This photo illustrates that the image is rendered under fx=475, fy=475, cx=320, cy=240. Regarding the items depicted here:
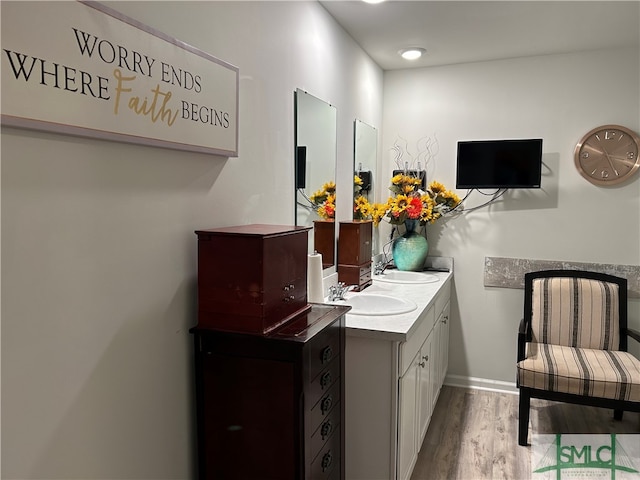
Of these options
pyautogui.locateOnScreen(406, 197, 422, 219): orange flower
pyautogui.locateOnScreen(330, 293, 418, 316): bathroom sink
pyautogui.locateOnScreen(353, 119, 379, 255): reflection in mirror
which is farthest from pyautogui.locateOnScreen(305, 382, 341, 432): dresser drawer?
pyautogui.locateOnScreen(406, 197, 422, 219): orange flower

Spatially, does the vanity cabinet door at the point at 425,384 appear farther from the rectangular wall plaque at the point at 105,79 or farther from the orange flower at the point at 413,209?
the rectangular wall plaque at the point at 105,79

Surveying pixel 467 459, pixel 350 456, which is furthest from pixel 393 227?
pixel 350 456

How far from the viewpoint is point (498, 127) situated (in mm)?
3465

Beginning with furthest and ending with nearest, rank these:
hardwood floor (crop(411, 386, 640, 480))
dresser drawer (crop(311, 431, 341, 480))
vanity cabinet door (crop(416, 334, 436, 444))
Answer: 1. hardwood floor (crop(411, 386, 640, 480))
2. vanity cabinet door (crop(416, 334, 436, 444))
3. dresser drawer (crop(311, 431, 341, 480))

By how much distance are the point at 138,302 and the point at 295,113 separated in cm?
122

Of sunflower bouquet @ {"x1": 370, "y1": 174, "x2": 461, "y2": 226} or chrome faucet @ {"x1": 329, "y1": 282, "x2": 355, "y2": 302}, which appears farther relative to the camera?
sunflower bouquet @ {"x1": 370, "y1": 174, "x2": 461, "y2": 226}

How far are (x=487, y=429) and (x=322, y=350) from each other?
6.39 ft

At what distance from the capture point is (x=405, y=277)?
3312 millimetres

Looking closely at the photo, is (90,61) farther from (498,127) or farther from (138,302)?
(498,127)

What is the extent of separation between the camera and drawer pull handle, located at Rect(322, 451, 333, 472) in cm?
160

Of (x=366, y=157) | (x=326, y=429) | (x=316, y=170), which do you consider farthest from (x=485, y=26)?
(x=326, y=429)

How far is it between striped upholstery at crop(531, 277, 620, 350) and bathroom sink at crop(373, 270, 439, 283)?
2.41 ft

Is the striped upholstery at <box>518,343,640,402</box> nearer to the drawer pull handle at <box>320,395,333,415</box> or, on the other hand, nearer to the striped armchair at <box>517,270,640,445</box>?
the striped armchair at <box>517,270,640,445</box>

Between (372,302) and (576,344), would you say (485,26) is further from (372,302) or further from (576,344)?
(576,344)
